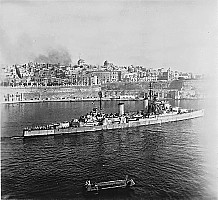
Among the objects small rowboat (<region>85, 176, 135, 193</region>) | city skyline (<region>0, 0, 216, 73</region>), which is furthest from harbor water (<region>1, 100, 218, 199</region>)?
city skyline (<region>0, 0, 216, 73</region>)

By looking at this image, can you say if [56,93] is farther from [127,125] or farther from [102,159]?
[127,125]

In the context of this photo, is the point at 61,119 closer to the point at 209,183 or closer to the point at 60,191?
the point at 60,191

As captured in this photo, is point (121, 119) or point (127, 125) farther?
point (127, 125)

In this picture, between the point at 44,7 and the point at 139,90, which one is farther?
the point at 139,90

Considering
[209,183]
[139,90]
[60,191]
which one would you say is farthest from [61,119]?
[209,183]

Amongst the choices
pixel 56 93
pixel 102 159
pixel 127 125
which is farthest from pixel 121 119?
pixel 102 159

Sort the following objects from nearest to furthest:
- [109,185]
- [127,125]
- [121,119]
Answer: [109,185], [121,119], [127,125]

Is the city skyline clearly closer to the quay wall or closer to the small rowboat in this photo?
the quay wall
